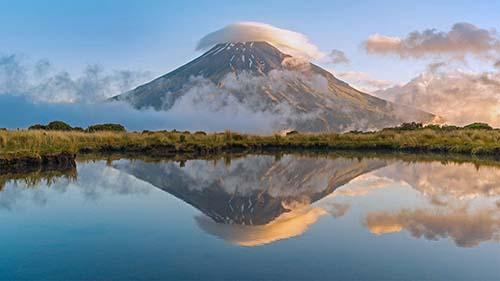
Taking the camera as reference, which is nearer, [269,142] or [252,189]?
[252,189]

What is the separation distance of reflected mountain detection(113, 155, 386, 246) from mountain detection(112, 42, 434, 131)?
4825 centimetres

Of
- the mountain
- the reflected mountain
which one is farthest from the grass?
the mountain

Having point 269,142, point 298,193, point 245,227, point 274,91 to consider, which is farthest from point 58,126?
point 274,91

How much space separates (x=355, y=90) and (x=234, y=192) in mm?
77827

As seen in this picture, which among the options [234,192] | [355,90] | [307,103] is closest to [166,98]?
[307,103]

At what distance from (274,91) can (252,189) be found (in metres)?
66.3

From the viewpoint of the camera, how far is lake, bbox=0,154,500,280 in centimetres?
431

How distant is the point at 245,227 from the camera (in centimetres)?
612

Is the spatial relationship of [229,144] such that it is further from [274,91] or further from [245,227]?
[274,91]

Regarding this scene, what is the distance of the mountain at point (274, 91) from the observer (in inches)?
2616

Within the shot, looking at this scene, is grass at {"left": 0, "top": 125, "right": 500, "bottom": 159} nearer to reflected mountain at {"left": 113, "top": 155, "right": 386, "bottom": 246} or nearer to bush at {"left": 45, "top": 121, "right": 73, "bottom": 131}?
reflected mountain at {"left": 113, "top": 155, "right": 386, "bottom": 246}

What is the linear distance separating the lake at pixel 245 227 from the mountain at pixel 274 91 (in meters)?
52.2

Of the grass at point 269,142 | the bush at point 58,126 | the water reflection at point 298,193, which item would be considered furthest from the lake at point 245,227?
the bush at point 58,126

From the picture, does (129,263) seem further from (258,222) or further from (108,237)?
(258,222)
